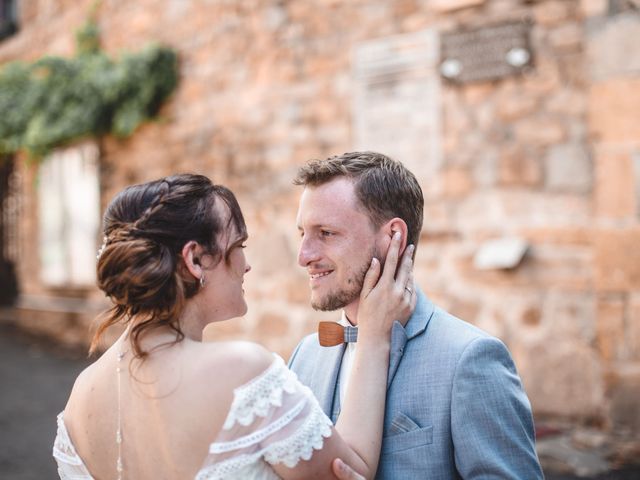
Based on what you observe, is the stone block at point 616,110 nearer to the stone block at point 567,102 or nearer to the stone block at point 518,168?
the stone block at point 567,102

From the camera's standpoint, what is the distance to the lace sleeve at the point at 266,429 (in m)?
1.58

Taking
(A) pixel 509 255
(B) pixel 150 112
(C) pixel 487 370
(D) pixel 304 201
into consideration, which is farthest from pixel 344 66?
(C) pixel 487 370

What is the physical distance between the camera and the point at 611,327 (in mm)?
4535

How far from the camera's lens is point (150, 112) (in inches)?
323

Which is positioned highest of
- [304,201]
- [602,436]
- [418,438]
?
[304,201]

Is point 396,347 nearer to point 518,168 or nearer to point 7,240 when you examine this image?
point 518,168

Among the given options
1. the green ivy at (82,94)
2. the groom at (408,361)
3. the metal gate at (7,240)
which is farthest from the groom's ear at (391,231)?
the metal gate at (7,240)

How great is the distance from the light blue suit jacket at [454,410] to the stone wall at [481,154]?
3.07m

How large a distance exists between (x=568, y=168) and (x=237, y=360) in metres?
3.79

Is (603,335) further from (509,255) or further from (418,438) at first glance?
(418,438)

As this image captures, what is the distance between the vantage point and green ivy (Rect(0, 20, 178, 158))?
7879 millimetres

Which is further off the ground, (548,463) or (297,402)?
(297,402)

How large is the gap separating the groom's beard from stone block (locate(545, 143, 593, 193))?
10.3 feet

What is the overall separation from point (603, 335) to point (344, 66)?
10.3 ft
